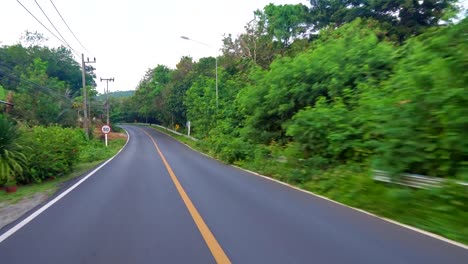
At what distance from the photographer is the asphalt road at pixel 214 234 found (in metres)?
5.43

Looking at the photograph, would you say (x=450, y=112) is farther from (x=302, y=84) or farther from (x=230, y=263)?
(x=302, y=84)

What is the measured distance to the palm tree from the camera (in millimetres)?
14110

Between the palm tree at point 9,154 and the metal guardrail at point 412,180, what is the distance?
11877mm

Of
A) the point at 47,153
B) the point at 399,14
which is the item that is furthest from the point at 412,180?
the point at 399,14

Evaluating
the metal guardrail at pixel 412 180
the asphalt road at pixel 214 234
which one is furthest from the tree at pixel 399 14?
the asphalt road at pixel 214 234

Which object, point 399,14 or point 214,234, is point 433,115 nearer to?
point 214,234

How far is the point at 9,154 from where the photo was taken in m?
14.4

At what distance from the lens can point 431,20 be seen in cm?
3111

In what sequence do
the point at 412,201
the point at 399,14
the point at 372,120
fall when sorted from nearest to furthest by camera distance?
1. the point at 412,201
2. the point at 372,120
3. the point at 399,14

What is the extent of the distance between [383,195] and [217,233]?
3.99 meters

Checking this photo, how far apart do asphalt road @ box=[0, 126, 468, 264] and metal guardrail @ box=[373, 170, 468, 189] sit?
3.97 ft

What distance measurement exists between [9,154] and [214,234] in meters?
10.9

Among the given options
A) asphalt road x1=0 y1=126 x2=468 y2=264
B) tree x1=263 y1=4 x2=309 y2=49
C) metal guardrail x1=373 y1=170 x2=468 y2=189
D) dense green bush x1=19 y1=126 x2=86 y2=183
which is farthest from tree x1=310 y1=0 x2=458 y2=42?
asphalt road x1=0 y1=126 x2=468 y2=264

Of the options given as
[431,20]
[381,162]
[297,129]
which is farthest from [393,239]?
[431,20]
